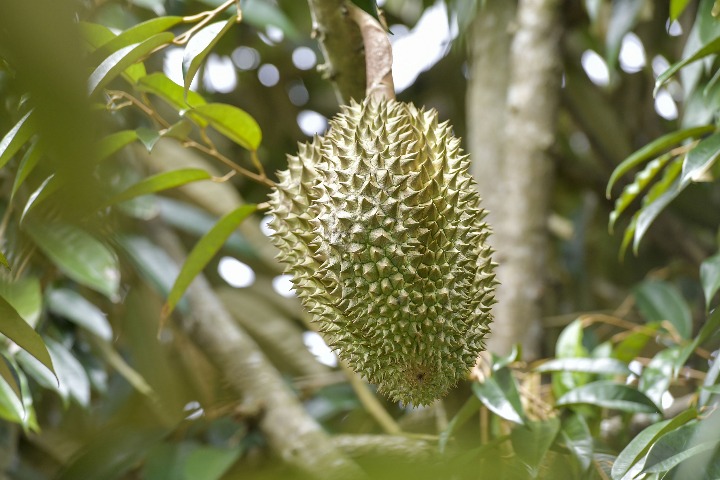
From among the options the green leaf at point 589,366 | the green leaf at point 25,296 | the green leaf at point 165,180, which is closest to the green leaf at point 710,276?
the green leaf at point 589,366

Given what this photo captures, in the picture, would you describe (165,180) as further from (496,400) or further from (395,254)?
(496,400)

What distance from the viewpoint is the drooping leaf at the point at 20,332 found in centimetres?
96

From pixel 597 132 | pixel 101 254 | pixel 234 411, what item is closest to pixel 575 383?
pixel 234 411

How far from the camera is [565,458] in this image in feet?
3.98

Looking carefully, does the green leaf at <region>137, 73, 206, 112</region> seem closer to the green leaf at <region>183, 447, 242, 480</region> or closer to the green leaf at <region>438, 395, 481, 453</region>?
the green leaf at <region>438, 395, 481, 453</region>

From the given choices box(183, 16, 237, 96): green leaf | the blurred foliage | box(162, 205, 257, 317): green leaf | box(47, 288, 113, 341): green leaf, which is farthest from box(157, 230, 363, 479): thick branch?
box(183, 16, 237, 96): green leaf

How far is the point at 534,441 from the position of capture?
1112 mm

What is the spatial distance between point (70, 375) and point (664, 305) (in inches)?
52.4

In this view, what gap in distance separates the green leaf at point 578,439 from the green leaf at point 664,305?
1.92ft

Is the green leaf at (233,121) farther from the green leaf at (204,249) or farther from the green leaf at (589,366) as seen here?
the green leaf at (589,366)

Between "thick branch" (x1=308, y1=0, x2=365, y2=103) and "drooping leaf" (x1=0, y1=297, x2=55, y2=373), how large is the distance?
57 cm

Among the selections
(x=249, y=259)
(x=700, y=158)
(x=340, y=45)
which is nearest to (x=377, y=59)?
(x=340, y=45)

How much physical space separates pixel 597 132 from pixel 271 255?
1.04 metres

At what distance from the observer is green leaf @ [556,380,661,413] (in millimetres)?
1179
